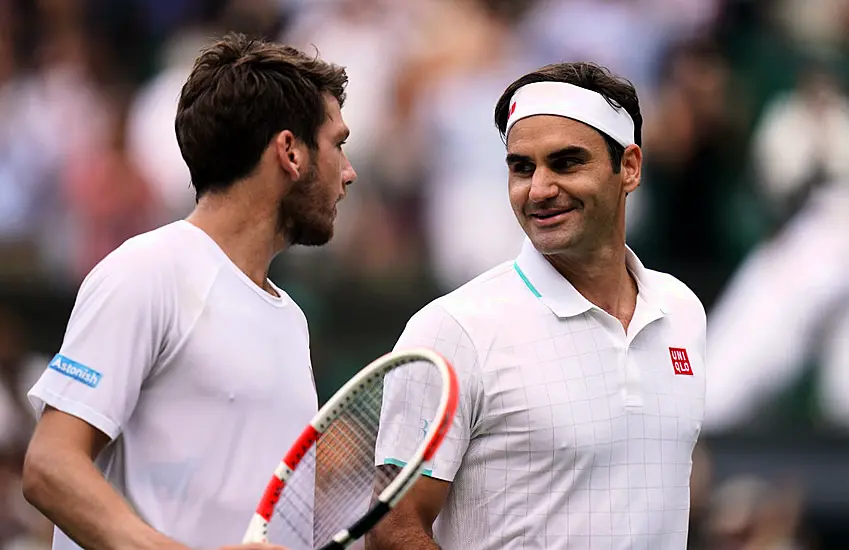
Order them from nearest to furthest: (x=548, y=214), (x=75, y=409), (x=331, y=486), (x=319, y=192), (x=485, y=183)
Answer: (x=75, y=409), (x=331, y=486), (x=319, y=192), (x=548, y=214), (x=485, y=183)

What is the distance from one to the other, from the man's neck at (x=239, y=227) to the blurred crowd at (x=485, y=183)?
4.98 metres

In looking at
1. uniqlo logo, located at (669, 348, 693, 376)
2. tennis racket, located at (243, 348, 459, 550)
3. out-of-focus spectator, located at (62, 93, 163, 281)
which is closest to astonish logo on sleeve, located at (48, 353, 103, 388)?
tennis racket, located at (243, 348, 459, 550)

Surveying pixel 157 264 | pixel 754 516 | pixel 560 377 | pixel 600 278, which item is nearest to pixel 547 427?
pixel 560 377

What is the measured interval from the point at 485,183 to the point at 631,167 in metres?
4.79

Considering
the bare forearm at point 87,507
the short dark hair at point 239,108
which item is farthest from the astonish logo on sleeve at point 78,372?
the short dark hair at point 239,108

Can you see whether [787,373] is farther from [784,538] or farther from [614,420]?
[614,420]

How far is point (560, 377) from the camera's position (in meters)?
4.07

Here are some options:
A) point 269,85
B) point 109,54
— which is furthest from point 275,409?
point 109,54

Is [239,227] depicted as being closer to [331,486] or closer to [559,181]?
[331,486]

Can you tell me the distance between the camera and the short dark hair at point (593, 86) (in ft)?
14.1

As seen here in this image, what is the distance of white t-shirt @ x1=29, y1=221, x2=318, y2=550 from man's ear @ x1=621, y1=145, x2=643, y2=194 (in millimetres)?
1090

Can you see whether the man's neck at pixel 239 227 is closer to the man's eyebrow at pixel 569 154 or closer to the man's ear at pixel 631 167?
the man's eyebrow at pixel 569 154

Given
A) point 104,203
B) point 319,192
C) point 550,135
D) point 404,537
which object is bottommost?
point 404,537

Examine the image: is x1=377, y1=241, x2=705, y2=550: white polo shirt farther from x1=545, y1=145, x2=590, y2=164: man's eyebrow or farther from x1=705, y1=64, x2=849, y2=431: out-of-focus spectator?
x1=705, y1=64, x2=849, y2=431: out-of-focus spectator
